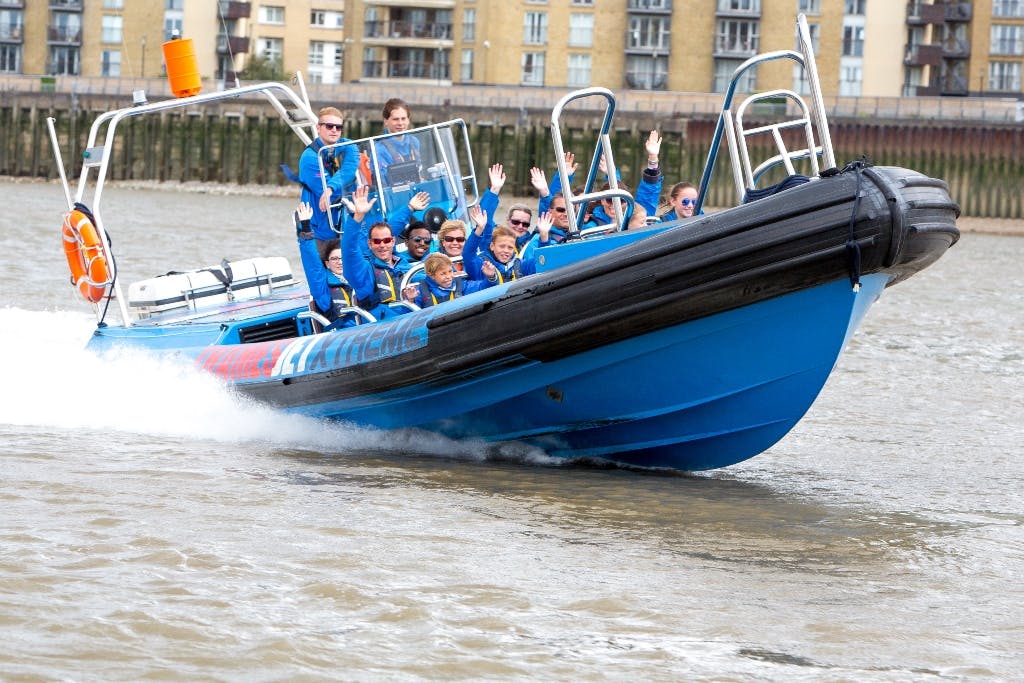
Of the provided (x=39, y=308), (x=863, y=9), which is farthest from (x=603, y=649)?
(x=863, y=9)

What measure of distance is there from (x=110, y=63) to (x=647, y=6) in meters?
20.8

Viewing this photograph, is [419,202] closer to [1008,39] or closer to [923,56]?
[923,56]

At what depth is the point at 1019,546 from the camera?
6.41 m

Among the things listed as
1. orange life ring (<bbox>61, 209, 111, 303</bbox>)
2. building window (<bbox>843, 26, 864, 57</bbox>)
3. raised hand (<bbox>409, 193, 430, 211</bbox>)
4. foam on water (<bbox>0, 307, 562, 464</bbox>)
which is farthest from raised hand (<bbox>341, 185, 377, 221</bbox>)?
building window (<bbox>843, 26, 864, 57</bbox>)

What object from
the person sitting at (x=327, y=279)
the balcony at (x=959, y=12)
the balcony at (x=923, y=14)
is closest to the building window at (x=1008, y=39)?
the balcony at (x=959, y=12)

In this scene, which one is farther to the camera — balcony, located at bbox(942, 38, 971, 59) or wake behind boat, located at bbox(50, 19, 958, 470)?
balcony, located at bbox(942, 38, 971, 59)

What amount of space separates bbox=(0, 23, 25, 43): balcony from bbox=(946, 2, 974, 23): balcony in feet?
117

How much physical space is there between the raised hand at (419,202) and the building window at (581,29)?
4643cm

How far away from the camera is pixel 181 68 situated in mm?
9078

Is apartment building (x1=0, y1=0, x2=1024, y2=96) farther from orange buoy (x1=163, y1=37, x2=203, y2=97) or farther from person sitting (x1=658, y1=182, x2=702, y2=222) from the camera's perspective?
person sitting (x1=658, y1=182, x2=702, y2=222)

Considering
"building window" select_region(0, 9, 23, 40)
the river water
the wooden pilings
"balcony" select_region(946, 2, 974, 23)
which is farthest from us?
"building window" select_region(0, 9, 23, 40)

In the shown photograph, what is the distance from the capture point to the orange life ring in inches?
362

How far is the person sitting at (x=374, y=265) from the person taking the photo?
7.92 m

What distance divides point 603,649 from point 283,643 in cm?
98
